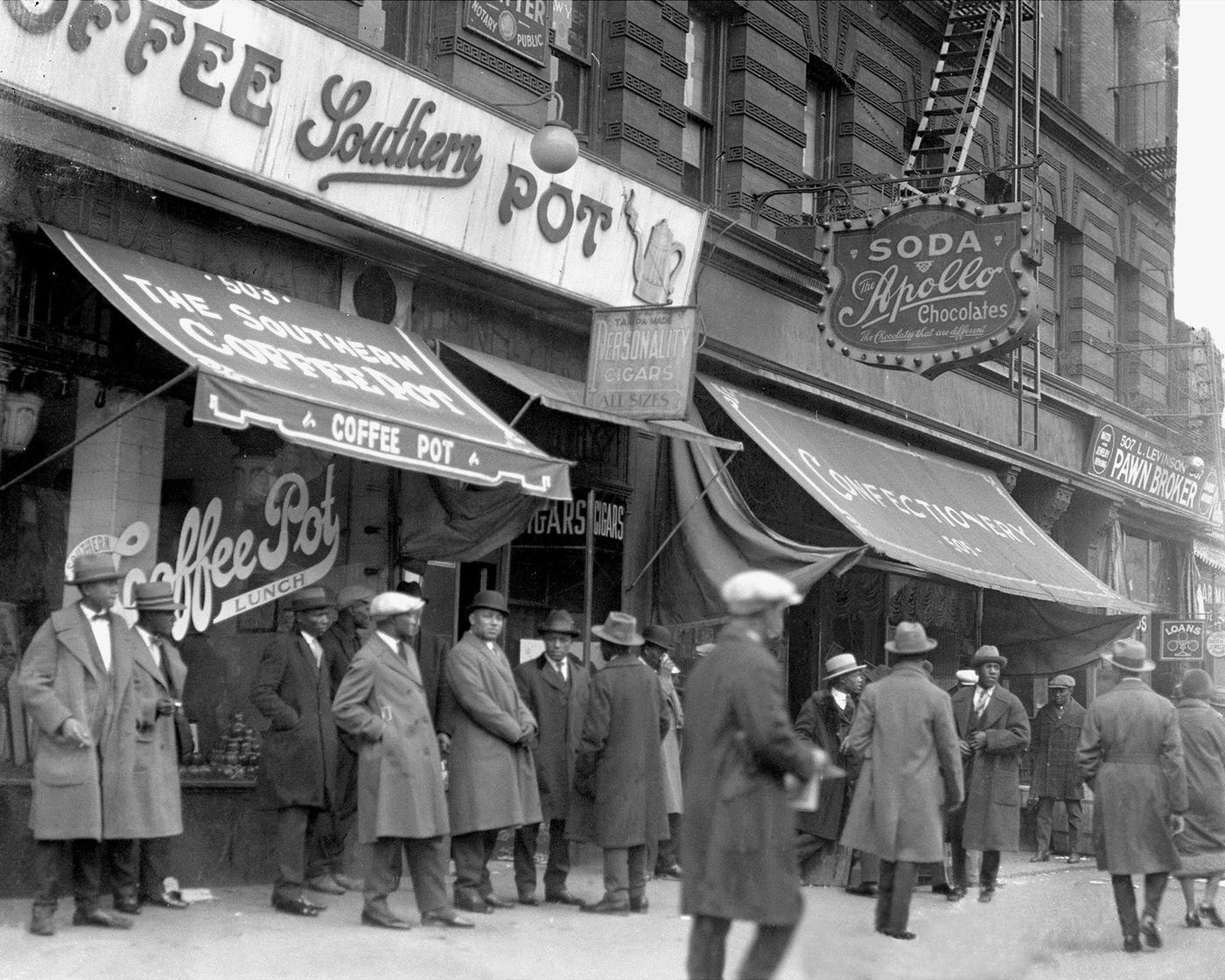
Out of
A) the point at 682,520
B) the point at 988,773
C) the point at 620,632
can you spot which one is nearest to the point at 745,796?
the point at 620,632

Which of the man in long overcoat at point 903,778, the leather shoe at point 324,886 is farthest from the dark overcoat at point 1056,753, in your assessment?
the leather shoe at point 324,886

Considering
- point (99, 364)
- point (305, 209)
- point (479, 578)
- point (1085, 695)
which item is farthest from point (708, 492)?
point (1085, 695)

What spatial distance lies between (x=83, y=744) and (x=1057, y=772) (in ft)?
39.4

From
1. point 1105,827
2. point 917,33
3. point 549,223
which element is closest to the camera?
point 1105,827

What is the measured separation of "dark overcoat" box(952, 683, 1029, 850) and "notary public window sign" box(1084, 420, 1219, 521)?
33.6 ft

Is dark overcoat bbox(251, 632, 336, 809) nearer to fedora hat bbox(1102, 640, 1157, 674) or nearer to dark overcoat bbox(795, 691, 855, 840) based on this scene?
dark overcoat bbox(795, 691, 855, 840)

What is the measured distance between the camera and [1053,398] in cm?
2192

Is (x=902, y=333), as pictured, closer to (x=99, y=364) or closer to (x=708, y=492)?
(x=708, y=492)

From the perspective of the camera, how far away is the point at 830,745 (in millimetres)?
12797

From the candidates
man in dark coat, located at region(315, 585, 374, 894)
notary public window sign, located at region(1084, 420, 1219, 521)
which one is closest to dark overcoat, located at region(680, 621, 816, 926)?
man in dark coat, located at region(315, 585, 374, 894)

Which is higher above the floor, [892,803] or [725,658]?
[725,658]

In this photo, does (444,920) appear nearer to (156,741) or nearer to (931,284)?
(156,741)

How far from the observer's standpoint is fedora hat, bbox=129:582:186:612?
31.7ft

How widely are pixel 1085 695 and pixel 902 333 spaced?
32.8 feet
